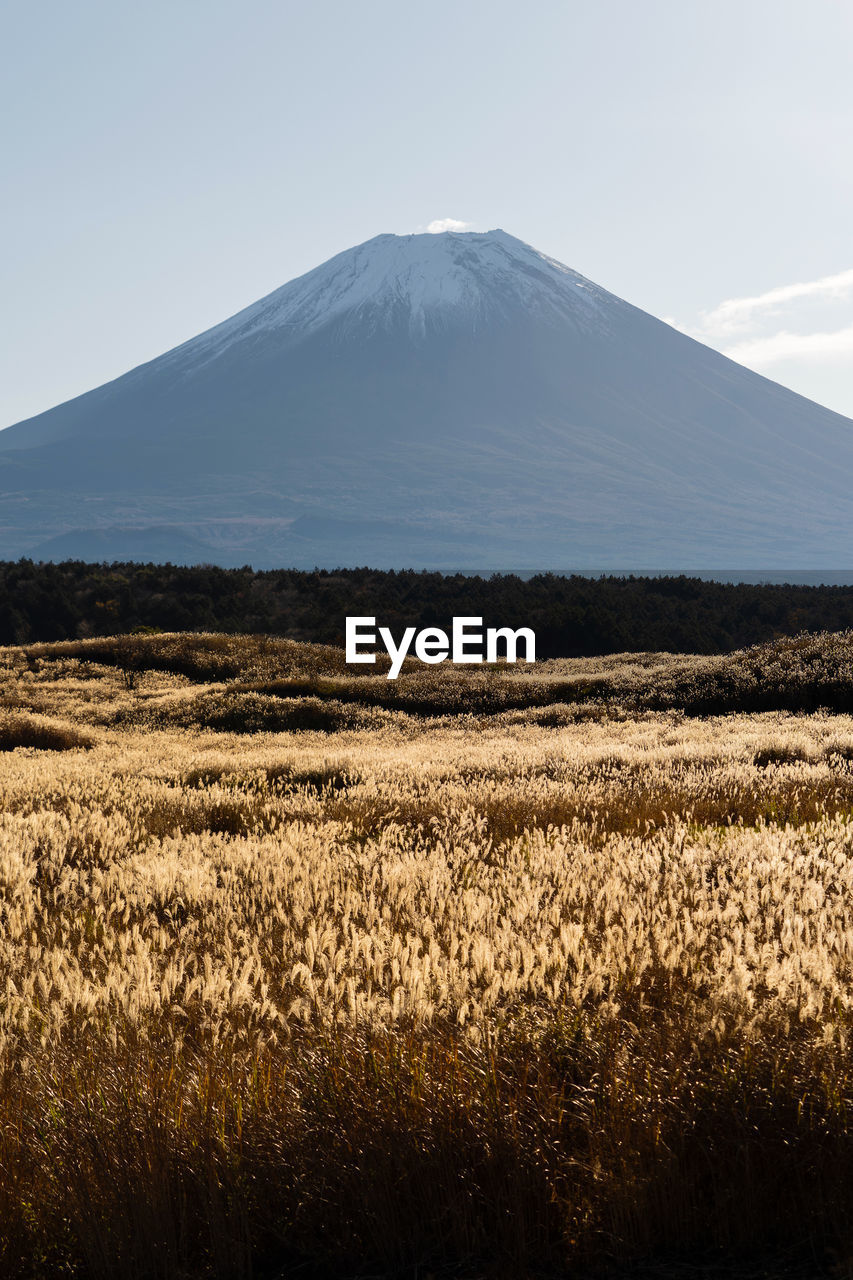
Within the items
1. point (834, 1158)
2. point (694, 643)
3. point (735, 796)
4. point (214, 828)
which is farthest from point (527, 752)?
point (694, 643)

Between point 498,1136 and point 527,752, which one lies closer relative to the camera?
point 498,1136

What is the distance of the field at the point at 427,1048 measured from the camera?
8.45ft

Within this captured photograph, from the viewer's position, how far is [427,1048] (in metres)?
3.18

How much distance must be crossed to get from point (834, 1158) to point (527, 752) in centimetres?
1148

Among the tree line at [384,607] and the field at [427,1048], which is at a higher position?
the tree line at [384,607]

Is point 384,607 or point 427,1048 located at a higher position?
point 384,607

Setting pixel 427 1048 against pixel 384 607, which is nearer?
pixel 427 1048

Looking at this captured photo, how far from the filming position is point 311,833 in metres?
7.93

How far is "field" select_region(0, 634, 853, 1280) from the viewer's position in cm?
257

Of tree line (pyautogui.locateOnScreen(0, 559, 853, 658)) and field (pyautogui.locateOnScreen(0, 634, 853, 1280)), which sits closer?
field (pyautogui.locateOnScreen(0, 634, 853, 1280))

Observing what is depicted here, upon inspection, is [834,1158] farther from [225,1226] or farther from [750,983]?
[225,1226]

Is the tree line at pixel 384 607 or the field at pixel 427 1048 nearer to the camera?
the field at pixel 427 1048

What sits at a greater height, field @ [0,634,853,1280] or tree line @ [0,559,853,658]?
tree line @ [0,559,853,658]

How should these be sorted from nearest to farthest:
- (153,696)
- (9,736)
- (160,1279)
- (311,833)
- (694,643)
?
1. (160,1279)
2. (311,833)
3. (9,736)
4. (153,696)
5. (694,643)
